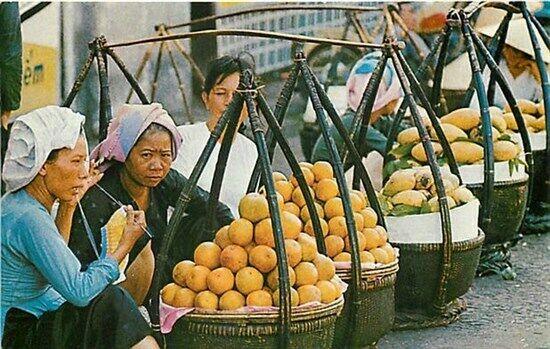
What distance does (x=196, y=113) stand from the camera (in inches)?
291

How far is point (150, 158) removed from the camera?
4.04m

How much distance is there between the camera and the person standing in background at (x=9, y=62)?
3709 mm

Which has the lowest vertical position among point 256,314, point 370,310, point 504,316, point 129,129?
point 504,316

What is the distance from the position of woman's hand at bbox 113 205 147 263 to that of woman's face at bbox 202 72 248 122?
3.76ft

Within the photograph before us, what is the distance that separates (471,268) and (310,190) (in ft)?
3.63

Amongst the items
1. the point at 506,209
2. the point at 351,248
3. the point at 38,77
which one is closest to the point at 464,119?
the point at 506,209

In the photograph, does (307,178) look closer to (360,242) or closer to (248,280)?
(360,242)

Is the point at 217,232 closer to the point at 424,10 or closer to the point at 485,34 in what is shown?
the point at 485,34

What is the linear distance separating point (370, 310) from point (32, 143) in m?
1.45

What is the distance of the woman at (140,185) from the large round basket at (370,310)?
1.78 feet

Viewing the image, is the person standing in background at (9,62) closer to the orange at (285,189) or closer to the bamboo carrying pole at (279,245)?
the bamboo carrying pole at (279,245)

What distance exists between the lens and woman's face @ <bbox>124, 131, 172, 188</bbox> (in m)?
4.02

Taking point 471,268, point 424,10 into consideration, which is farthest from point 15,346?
point 424,10

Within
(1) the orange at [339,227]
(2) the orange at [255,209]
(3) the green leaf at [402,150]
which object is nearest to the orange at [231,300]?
(2) the orange at [255,209]
